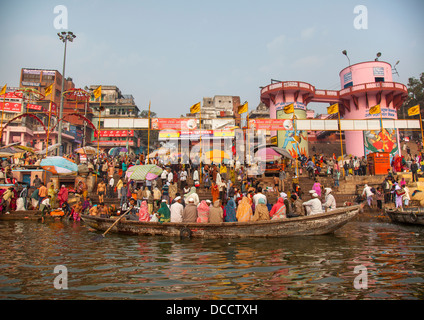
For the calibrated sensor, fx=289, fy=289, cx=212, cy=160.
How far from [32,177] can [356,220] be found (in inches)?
768

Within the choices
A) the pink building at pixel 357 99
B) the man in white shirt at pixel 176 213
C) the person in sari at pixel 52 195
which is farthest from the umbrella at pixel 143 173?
the pink building at pixel 357 99

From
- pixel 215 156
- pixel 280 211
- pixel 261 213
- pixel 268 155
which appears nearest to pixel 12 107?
pixel 215 156

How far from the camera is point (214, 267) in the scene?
6.08 m

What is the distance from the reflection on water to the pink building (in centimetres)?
2027

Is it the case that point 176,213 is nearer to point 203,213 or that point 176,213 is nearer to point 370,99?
point 203,213

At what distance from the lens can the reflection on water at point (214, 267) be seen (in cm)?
449

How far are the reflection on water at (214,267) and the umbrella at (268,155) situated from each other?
9.95 m

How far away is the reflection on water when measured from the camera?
4492mm

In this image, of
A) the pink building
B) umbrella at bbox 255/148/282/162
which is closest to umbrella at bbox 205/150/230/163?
umbrella at bbox 255/148/282/162

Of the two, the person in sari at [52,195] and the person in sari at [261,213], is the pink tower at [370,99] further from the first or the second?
the person in sari at [52,195]

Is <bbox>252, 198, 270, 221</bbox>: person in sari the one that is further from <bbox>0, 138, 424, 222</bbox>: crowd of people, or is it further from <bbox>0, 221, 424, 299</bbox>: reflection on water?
<bbox>0, 221, 424, 299</bbox>: reflection on water

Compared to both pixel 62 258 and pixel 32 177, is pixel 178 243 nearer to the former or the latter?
pixel 62 258

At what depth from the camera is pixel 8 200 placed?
15.6 metres
